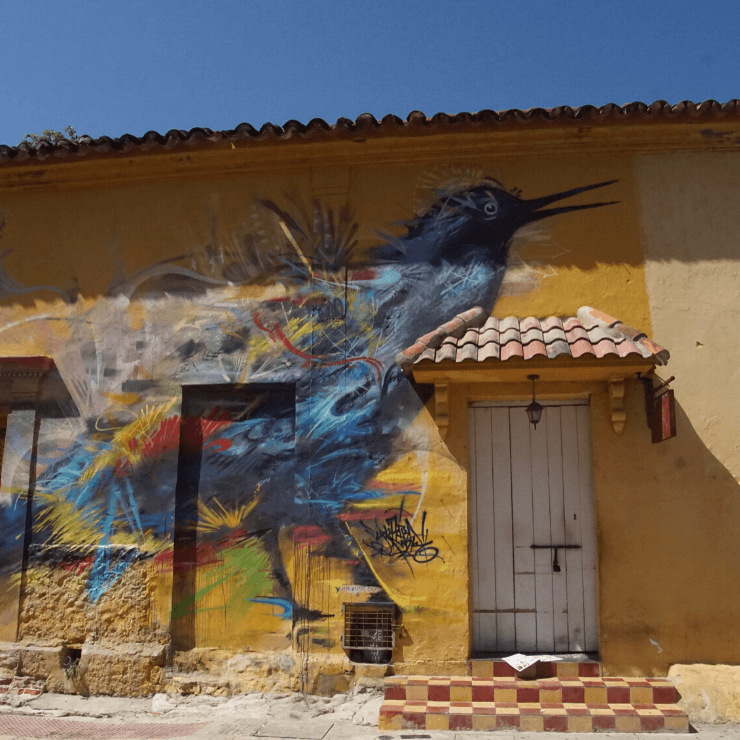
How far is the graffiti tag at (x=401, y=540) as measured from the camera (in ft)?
21.0

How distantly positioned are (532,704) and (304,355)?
3.59 m

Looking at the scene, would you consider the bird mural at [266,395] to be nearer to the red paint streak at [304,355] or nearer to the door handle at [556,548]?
the red paint streak at [304,355]

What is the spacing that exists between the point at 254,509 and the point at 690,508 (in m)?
3.90

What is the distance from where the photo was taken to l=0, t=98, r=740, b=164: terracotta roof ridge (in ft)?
21.3

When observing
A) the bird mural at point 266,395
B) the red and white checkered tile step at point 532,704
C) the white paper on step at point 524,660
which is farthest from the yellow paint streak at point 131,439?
the white paper on step at point 524,660

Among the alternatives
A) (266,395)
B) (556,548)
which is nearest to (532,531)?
(556,548)

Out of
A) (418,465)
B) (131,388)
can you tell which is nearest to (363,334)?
(418,465)

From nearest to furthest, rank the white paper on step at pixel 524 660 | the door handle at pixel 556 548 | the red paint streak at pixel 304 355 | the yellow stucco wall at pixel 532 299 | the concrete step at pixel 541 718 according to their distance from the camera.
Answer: the concrete step at pixel 541 718
the white paper on step at pixel 524 660
the yellow stucco wall at pixel 532 299
the door handle at pixel 556 548
the red paint streak at pixel 304 355

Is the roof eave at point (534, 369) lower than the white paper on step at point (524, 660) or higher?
higher

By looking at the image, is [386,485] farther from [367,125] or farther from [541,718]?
[367,125]

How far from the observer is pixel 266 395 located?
698 cm

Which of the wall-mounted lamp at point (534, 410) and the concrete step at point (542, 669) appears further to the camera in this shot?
the wall-mounted lamp at point (534, 410)

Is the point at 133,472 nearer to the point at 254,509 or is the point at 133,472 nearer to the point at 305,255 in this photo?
the point at 254,509

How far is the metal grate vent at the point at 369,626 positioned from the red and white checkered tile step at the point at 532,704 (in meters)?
0.33
